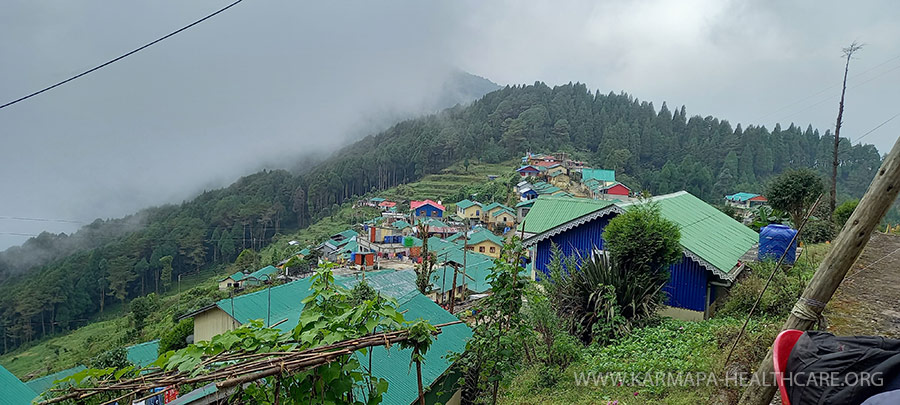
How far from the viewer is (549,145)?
78.2 metres

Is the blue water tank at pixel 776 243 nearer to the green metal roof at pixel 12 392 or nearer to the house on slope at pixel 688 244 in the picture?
the house on slope at pixel 688 244

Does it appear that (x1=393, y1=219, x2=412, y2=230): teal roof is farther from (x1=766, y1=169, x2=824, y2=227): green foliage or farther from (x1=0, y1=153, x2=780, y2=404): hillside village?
(x1=766, y1=169, x2=824, y2=227): green foliage

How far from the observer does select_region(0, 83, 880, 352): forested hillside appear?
4878 cm

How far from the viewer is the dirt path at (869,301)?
411 centimetres

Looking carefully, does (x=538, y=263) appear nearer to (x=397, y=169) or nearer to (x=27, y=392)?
(x=27, y=392)

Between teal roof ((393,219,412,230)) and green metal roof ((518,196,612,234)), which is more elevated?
green metal roof ((518,196,612,234))

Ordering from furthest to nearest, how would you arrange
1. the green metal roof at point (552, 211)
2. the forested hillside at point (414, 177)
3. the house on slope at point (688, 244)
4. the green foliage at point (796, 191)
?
the forested hillside at point (414, 177)
the green metal roof at point (552, 211)
the green foliage at point (796, 191)
the house on slope at point (688, 244)

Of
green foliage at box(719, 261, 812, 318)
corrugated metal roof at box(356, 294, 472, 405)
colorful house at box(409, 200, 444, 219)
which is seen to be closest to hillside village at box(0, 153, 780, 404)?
corrugated metal roof at box(356, 294, 472, 405)

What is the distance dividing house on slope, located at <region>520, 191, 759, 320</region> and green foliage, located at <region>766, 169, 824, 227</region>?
326 cm

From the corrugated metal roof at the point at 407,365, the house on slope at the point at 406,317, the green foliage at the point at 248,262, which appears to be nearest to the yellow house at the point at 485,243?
the house on slope at the point at 406,317

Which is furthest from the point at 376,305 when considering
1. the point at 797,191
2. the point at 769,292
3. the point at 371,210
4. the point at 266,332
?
the point at 371,210

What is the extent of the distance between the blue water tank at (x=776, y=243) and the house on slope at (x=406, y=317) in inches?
211

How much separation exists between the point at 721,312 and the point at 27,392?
10650 millimetres

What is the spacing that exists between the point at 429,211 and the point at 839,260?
4947cm
